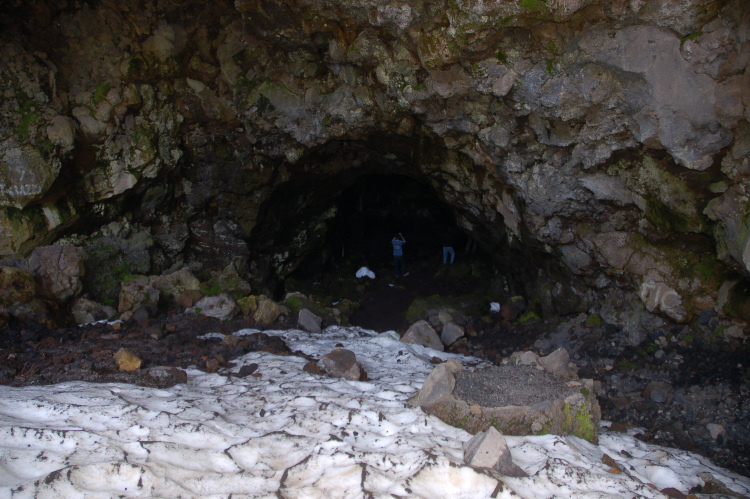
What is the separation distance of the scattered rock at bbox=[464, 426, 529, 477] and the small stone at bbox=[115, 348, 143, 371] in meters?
3.07

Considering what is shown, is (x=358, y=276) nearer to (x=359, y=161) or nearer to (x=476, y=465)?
(x=359, y=161)

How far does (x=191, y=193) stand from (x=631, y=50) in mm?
5733

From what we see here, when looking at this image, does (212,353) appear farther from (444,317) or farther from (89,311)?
(444,317)

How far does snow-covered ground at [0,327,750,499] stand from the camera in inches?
104

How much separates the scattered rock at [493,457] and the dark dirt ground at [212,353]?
159 cm

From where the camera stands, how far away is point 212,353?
Answer: 503 cm

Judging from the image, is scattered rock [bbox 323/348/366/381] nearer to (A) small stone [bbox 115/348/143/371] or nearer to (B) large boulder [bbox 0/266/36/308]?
(A) small stone [bbox 115/348/143/371]

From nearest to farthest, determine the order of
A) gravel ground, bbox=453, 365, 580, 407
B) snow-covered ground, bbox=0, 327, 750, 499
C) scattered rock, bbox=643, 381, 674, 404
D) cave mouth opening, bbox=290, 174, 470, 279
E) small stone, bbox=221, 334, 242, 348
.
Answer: snow-covered ground, bbox=0, 327, 750, 499 < gravel ground, bbox=453, 365, 580, 407 < scattered rock, bbox=643, 381, 674, 404 < small stone, bbox=221, 334, 242, 348 < cave mouth opening, bbox=290, 174, 470, 279

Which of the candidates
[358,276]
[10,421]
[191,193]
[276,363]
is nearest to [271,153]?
[191,193]

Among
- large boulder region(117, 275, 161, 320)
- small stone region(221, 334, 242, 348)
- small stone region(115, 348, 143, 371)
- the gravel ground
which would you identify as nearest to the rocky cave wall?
large boulder region(117, 275, 161, 320)

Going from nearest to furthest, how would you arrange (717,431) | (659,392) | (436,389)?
(436,389), (717,431), (659,392)

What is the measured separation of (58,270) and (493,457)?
536 centimetres

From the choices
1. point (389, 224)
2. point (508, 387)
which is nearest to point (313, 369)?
point (508, 387)

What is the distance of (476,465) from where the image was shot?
2900mm
